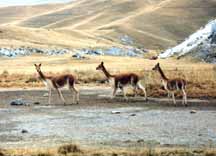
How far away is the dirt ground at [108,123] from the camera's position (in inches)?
782

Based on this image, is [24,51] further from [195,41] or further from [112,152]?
[112,152]

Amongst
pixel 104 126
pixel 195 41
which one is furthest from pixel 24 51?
pixel 104 126

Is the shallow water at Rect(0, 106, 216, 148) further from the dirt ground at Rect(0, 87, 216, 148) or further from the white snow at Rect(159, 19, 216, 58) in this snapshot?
the white snow at Rect(159, 19, 216, 58)

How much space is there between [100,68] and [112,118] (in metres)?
9.02

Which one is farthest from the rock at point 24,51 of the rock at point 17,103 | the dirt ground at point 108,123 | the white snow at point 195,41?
the rock at point 17,103

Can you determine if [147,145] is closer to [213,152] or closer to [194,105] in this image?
[213,152]

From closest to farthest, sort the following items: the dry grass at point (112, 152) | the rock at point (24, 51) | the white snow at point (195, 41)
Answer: the dry grass at point (112, 152) < the white snow at point (195, 41) < the rock at point (24, 51)

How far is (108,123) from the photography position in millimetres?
24031

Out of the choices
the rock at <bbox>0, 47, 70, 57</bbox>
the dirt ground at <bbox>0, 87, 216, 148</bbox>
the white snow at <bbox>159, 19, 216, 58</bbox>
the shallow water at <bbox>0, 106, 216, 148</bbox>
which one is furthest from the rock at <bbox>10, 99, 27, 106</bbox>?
the rock at <bbox>0, 47, 70, 57</bbox>

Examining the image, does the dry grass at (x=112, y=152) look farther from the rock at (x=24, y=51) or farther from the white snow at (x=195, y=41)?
the rock at (x=24, y=51)

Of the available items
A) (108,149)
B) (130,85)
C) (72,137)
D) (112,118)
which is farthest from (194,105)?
(108,149)

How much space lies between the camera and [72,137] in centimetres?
2077

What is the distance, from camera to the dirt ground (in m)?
19.9

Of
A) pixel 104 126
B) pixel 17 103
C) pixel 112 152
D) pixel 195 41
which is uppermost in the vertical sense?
pixel 195 41
